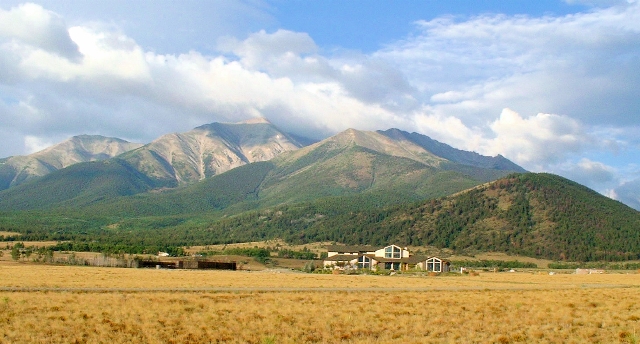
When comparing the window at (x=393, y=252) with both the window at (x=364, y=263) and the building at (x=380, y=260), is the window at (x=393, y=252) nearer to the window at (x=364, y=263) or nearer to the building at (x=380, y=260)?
the building at (x=380, y=260)

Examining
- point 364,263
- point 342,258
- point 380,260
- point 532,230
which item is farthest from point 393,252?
point 532,230

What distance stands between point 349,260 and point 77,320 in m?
109

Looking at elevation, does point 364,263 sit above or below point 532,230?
below

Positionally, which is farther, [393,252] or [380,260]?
[393,252]

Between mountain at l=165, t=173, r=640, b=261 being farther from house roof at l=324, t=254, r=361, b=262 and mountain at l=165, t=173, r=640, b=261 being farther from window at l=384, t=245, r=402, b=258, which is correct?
house roof at l=324, t=254, r=361, b=262

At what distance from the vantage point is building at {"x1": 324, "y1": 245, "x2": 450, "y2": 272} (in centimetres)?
11812

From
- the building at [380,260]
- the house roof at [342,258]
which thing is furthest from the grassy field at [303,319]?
the house roof at [342,258]

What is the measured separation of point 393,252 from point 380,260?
11178mm

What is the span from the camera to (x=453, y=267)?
127125 mm

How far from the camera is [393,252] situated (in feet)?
445

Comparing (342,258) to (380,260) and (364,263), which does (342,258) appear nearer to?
(364,263)

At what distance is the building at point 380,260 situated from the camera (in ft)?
388

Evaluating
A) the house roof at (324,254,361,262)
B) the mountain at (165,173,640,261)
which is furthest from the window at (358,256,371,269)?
the mountain at (165,173,640,261)

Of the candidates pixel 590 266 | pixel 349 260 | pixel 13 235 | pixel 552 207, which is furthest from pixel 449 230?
pixel 13 235
